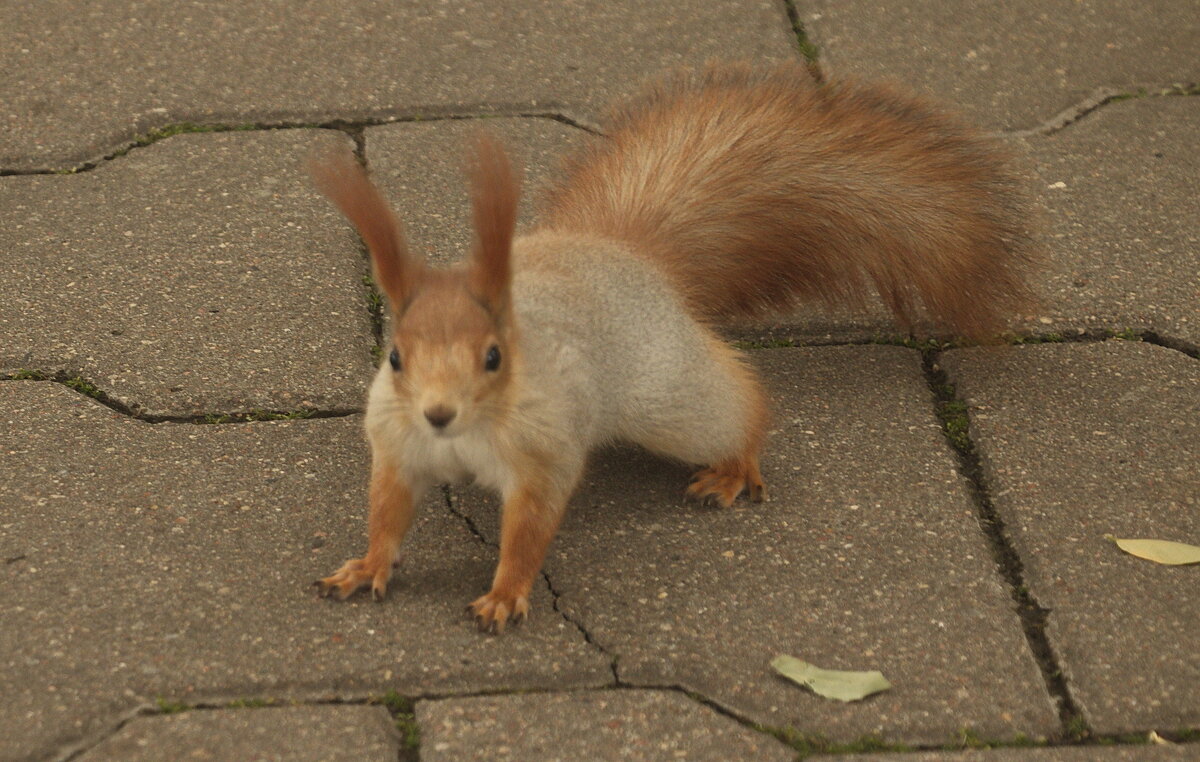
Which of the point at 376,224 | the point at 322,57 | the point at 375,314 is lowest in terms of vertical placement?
the point at 375,314

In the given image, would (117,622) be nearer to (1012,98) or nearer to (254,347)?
(254,347)

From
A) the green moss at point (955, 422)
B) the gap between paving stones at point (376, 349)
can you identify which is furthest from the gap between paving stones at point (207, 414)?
the green moss at point (955, 422)

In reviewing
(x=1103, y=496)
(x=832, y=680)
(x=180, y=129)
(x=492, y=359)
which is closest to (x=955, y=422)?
(x=1103, y=496)

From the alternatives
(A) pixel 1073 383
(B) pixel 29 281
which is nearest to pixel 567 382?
(A) pixel 1073 383

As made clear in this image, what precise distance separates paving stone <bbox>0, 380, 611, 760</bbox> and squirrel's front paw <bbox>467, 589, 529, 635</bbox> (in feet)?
0.05

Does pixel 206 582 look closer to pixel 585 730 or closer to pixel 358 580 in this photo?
pixel 358 580

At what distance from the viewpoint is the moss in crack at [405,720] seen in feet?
5.31

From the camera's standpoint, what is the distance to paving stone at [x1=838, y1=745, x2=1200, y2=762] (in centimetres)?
162

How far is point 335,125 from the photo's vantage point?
116 inches

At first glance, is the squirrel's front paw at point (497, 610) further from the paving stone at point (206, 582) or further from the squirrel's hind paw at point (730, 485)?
the squirrel's hind paw at point (730, 485)

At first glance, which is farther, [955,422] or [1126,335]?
[1126,335]

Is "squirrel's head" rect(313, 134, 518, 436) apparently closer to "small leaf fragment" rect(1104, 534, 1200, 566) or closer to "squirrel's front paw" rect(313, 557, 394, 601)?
"squirrel's front paw" rect(313, 557, 394, 601)

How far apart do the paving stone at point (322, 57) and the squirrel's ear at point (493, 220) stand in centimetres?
138

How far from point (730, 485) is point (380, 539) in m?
0.49
